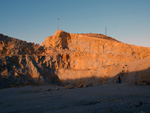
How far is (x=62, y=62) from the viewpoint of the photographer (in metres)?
16.8

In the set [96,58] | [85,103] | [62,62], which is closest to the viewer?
[85,103]

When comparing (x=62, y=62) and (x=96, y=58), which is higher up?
(x=96, y=58)

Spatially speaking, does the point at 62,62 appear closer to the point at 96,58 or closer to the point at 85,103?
the point at 96,58

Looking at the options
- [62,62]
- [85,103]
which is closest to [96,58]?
[62,62]

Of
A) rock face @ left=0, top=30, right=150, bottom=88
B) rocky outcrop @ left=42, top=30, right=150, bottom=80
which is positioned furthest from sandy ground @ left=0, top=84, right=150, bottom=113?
rocky outcrop @ left=42, top=30, right=150, bottom=80

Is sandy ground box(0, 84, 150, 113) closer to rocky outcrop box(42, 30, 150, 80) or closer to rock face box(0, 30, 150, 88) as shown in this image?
rock face box(0, 30, 150, 88)

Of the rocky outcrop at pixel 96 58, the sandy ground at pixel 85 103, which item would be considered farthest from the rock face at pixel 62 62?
the sandy ground at pixel 85 103

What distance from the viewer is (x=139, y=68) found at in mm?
9070

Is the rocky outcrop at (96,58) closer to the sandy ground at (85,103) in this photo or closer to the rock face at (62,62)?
the rock face at (62,62)

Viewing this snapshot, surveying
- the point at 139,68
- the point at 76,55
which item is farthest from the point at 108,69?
the point at 76,55

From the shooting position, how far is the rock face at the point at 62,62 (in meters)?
12.0

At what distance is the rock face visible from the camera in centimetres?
1199

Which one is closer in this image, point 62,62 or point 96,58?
point 96,58

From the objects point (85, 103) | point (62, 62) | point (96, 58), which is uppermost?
point (96, 58)
